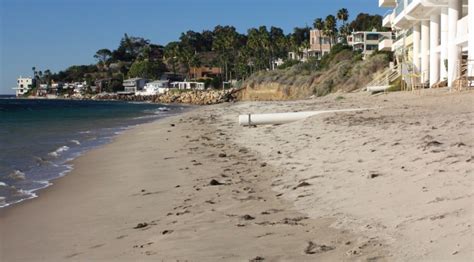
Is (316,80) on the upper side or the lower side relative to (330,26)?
lower

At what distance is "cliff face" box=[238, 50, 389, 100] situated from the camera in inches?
2098

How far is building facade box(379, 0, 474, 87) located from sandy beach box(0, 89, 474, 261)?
13.9 metres

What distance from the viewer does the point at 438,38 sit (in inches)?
1298

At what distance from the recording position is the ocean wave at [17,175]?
11.9 m

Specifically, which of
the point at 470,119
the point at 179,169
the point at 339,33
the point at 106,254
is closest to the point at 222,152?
the point at 179,169

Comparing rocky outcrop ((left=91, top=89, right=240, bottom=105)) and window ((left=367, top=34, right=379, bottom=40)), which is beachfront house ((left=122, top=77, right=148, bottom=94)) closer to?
rocky outcrop ((left=91, top=89, right=240, bottom=105))

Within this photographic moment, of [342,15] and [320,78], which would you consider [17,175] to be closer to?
[320,78]

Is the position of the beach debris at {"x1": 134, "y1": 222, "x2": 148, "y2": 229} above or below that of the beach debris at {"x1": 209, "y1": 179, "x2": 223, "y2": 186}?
below

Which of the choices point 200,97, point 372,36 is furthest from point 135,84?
point 372,36

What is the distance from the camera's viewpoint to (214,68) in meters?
155

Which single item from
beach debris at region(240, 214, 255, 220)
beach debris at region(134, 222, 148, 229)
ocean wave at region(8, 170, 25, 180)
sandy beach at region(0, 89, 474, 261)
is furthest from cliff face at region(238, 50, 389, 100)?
beach debris at region(134, 222, 148, 229)

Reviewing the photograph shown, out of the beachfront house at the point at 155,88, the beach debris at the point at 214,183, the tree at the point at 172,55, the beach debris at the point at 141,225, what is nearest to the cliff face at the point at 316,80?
the beach debris at the point at 214,183

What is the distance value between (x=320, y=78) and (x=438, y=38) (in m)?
30.1

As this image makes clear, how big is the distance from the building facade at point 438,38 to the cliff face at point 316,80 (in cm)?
675
